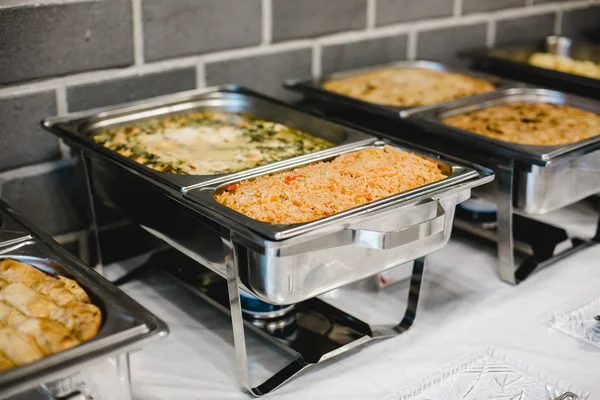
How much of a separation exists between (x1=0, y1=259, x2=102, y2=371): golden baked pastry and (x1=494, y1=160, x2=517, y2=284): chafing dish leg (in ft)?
2.85

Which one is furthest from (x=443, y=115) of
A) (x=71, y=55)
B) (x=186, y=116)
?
(x=71, y=55)

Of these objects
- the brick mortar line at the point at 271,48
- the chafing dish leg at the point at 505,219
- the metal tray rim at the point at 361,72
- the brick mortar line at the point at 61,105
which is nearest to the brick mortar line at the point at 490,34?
the brick mortar line at the point at 271,48

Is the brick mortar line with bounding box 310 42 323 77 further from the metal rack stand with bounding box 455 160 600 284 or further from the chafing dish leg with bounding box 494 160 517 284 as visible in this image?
the chafing dish leg with bounding box 494 160 517 284

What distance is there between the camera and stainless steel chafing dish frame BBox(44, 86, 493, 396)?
112cm

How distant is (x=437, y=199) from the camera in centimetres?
124

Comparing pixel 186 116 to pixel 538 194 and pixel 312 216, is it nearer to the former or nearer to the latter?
pixel 312 216

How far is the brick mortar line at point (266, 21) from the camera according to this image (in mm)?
1846

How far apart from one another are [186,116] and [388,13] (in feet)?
2.37

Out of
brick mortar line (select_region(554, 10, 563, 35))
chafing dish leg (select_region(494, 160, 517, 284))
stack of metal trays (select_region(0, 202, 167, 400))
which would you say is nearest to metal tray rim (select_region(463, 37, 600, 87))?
brick mortar line (select_region(554, 10, 563, 35))

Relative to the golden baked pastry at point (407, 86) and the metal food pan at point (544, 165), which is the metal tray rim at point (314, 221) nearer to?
the metal food pan at point (544, 165)

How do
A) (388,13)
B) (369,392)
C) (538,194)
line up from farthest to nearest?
(388,13)
(538,194)
(369,392)

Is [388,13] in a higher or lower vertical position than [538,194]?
higher

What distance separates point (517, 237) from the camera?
5.90 ft

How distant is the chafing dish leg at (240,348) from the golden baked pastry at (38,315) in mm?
228
